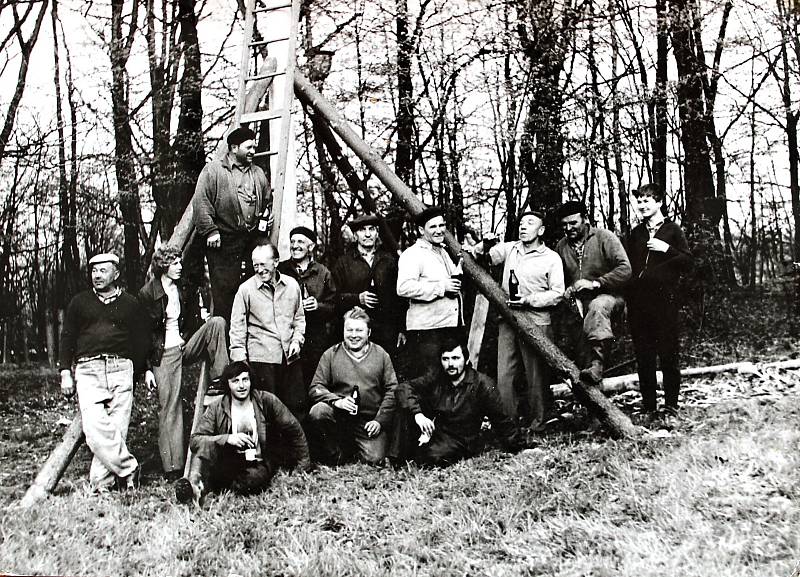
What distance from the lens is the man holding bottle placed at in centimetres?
332

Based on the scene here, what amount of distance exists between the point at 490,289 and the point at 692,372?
2.96 feet

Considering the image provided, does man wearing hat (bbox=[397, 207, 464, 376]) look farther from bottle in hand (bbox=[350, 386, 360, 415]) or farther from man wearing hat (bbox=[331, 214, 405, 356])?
bottle in hand (bbox=[350, 386, 360, 415])

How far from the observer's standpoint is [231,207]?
3.42 m

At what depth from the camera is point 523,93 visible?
3.36m

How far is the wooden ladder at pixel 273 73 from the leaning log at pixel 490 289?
9 centimetres

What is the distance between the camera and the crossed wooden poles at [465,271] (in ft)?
9.68

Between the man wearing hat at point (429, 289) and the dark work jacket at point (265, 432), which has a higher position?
the man wearing hat at point (429, 289)

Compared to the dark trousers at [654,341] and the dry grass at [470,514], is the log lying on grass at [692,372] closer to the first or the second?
the dark trousers at [654,341]

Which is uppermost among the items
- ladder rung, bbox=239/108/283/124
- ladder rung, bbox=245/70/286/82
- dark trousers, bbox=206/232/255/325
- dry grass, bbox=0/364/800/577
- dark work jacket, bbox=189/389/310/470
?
ladder rung, bbox=245/70/286/82

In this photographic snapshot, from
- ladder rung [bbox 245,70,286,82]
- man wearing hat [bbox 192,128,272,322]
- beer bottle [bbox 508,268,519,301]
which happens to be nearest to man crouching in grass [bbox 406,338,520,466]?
beer bottle [bbox 508,268,519,301]

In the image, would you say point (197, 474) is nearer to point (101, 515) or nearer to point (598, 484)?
point (101, 515)

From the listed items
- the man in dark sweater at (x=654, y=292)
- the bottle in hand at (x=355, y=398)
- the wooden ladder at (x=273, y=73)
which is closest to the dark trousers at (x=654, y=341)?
the man in dark sweater at (x=654, y=292)

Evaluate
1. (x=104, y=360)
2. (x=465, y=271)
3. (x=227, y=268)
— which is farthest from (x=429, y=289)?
(x=104, y=360)

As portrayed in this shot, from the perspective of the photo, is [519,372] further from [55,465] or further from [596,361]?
[55,465]
